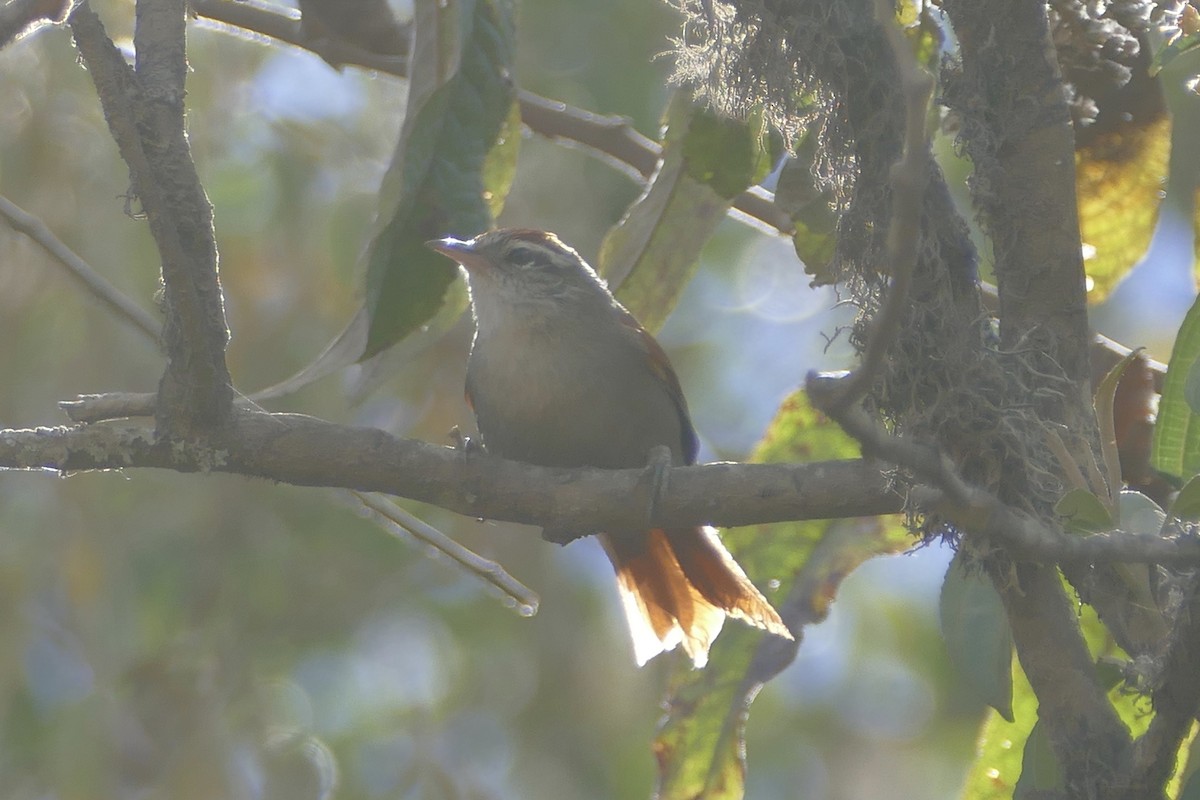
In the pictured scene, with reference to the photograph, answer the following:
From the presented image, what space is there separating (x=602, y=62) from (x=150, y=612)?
11.1ft

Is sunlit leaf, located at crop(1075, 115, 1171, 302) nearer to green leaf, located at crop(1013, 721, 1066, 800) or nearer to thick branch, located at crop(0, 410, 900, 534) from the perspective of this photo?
thick branch, located at crop(0, 410, 900, 534)

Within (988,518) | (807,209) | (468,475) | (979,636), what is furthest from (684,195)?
(988,518)

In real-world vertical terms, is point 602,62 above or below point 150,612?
above

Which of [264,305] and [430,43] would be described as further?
[264,305]

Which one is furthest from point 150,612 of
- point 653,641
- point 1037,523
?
point 1037,523

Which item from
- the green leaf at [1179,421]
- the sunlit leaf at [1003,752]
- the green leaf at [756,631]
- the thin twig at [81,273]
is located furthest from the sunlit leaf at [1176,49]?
the thin twig at [81,273]

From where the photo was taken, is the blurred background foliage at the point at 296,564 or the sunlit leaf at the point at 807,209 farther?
the blurred background foliage at the point at 296,564

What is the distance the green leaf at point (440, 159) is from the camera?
3230mm

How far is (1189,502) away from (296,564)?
4.70 m

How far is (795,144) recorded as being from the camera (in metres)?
3.36

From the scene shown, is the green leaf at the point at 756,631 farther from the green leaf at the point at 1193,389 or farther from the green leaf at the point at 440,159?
the green leaf at the point at 1193,389

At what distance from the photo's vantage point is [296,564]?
6.18 m

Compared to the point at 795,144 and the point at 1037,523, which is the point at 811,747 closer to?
the point at 795,144

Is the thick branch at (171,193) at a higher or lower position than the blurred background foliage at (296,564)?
higher
